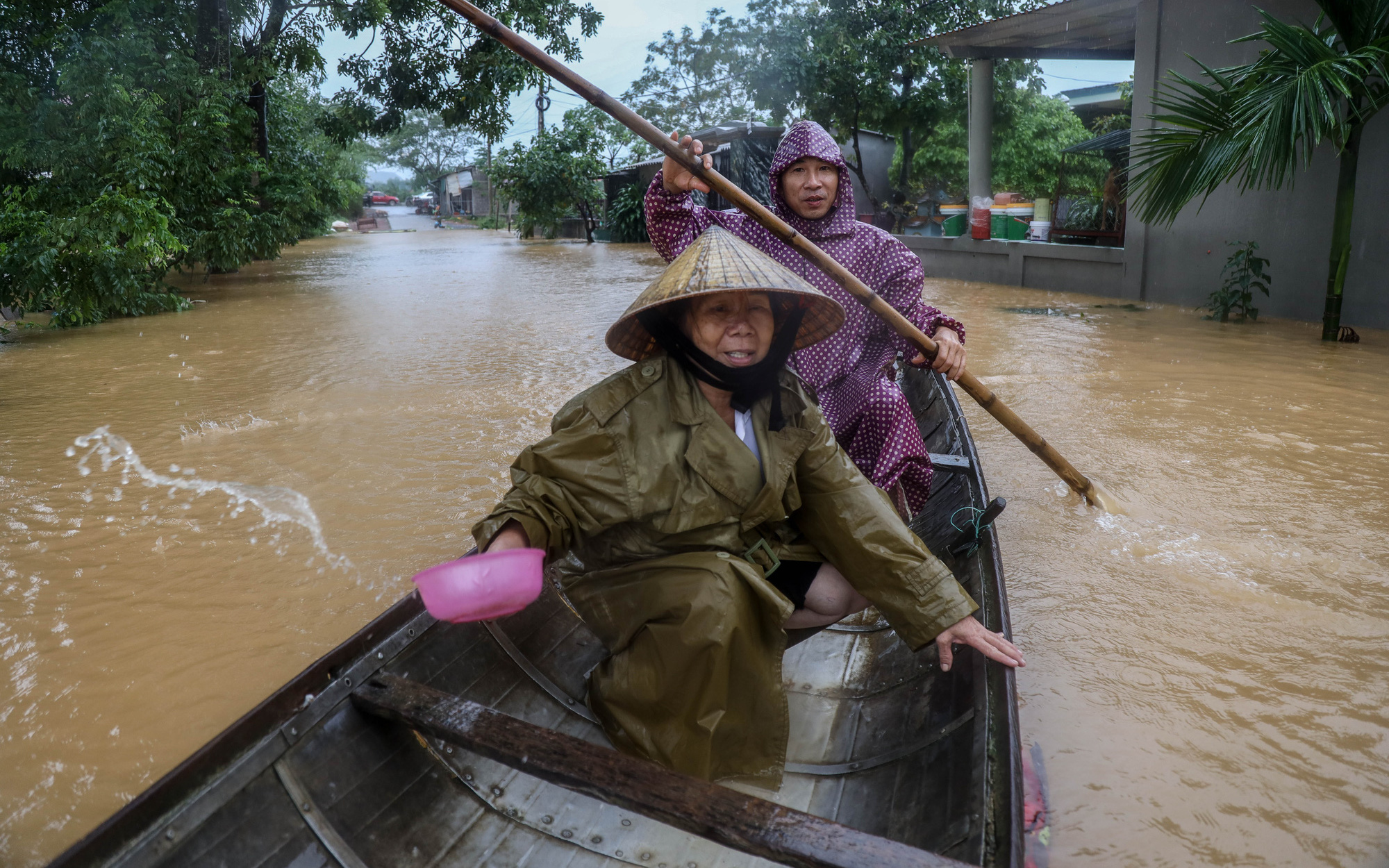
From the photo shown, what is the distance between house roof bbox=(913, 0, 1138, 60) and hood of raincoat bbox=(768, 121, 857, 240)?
297 inches

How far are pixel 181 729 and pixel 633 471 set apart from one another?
5.83 feet

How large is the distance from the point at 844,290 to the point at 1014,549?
143cm

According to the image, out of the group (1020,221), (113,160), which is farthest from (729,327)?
(1020,221)

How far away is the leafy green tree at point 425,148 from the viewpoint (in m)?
59.5

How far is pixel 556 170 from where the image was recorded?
24.3 m

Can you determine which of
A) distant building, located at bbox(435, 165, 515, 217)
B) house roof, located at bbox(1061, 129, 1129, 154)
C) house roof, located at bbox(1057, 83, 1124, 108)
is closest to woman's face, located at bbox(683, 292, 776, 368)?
house roof, located at bbox(1061, 129, 1129, 154)

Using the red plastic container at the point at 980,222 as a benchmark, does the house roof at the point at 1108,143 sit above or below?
above

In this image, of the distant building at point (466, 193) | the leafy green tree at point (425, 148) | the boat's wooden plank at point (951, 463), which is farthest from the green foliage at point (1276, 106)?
the leafy green tree at point (425, 148)

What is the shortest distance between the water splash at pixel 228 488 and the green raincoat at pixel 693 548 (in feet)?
7.44

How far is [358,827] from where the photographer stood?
181 cm

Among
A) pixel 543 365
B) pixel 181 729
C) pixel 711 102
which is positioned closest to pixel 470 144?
pixel 711 102

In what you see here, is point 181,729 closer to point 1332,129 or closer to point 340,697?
point 340,697

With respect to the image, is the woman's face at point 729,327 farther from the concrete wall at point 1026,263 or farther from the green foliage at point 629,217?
the green foliage at point 629,217

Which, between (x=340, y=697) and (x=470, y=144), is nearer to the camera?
(x=340, y=697)
